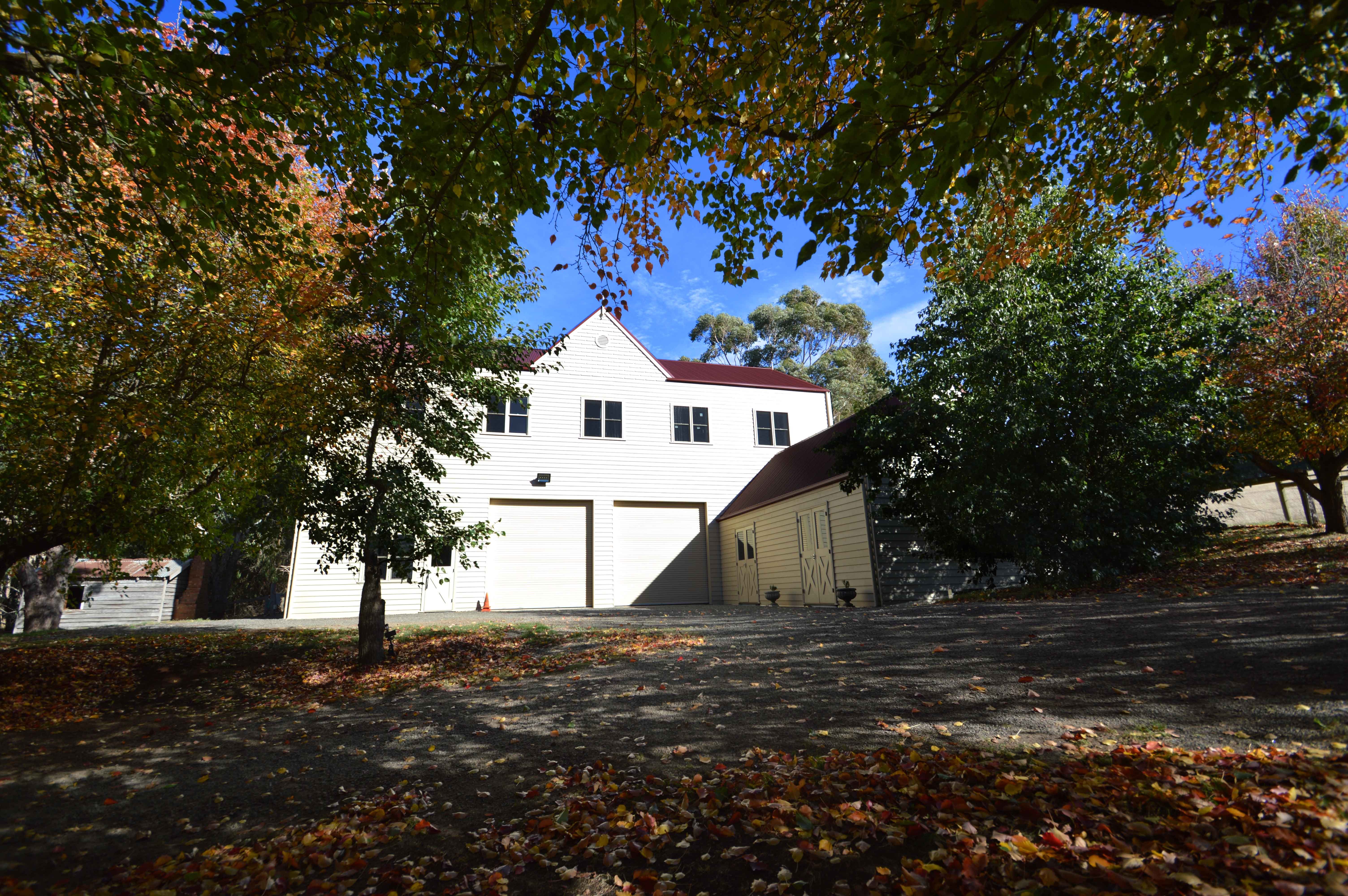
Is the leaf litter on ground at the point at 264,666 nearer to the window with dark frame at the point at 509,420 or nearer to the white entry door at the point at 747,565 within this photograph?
the white entry door at the point at 747,565

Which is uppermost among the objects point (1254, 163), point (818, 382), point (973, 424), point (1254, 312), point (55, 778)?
point (818, 382)

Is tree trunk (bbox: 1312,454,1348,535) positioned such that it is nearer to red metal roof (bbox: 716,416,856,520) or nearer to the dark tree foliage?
the dark tree foliage

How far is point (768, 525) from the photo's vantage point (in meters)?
18.4

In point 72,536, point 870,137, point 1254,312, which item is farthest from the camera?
point 1254,312

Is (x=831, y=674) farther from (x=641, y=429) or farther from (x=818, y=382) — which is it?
(x=818, y=382)

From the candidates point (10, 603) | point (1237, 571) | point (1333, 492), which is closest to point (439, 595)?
point (10, 603)

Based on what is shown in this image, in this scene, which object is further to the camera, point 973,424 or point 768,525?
point 768,525

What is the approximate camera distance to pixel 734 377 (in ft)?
77.2

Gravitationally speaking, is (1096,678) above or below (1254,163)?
below

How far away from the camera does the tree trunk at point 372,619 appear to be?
9.11m

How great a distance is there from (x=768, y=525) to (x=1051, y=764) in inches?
593

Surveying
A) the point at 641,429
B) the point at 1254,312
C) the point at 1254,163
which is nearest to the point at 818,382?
the point at 641,429

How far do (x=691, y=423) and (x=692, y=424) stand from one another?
63 millimetres

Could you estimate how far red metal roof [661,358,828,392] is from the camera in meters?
22.5
